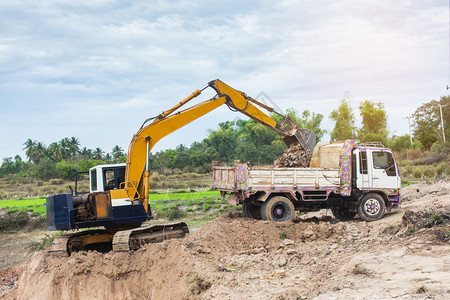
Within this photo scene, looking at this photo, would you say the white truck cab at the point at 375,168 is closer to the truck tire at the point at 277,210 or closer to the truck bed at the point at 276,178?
the truck bed at the point at 276,178

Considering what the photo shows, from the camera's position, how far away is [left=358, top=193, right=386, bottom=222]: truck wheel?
15.3 metres

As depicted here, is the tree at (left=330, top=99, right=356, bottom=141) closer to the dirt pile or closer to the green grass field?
the green grass field

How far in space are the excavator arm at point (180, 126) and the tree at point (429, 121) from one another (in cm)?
3910

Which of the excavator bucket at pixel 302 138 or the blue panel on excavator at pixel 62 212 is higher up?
the excavator bucket at pixel 302 138

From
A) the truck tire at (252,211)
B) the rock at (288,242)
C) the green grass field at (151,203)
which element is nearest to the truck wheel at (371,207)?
the truck tire at (252,211)

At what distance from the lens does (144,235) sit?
11.8 metres

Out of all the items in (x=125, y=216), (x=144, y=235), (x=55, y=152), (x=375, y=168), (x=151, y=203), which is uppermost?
(x=55, y=152)

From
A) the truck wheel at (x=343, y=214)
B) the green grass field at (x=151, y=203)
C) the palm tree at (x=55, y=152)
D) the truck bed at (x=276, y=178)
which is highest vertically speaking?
the palm tree at (x=55, y=152)

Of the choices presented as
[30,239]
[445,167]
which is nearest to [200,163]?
[445,167]

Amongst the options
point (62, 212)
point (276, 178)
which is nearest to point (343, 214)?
point (276, 178)

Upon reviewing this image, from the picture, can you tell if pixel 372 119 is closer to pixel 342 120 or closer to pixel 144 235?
pixel 342 120

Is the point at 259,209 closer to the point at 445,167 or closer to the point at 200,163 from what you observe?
the point at 445,167

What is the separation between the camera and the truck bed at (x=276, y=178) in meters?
14.4

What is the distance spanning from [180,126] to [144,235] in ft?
12.5
